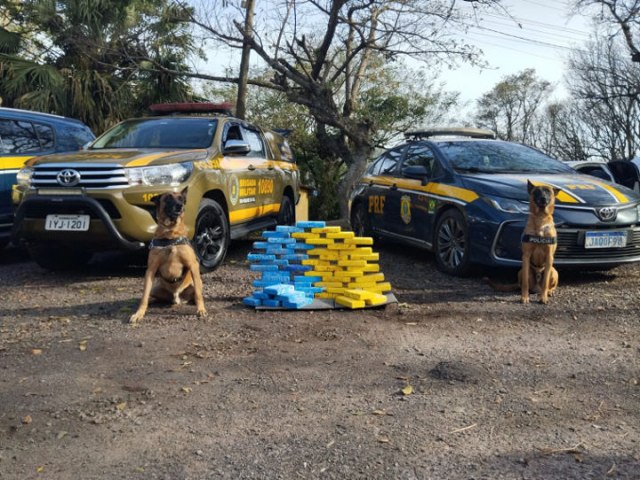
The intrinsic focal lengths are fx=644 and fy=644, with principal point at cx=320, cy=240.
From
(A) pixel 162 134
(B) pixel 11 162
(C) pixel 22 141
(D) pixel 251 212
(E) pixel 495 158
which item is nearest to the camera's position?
(E) pixel 495 158

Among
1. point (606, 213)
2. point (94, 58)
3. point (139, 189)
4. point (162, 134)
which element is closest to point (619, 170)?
point (606, 213)

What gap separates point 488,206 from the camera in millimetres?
6496

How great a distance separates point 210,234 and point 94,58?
8.91 metres

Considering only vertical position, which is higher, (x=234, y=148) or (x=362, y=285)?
(x=234, y=148)

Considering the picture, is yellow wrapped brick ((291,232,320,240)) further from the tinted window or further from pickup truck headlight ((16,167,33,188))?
the tinted window

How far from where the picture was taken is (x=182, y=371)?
3.87m

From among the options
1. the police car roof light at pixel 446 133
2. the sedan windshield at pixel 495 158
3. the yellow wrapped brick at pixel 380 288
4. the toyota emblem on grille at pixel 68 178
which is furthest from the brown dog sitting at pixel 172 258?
the police car roof light at pixel 446 133

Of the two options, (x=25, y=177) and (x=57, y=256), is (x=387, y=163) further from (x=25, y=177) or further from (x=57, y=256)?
(x=25, y=177)

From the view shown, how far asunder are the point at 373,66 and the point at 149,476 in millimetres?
24037

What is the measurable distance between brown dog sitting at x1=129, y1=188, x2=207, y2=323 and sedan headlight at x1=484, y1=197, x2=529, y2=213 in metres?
3.05

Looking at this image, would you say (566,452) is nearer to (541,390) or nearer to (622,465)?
(622,465)

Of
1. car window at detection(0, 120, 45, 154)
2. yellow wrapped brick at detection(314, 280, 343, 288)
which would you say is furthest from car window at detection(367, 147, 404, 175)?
car window at detection(0, 120, 45, 154)

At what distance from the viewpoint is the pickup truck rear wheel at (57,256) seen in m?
7.09

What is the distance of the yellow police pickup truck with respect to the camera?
245 inches
